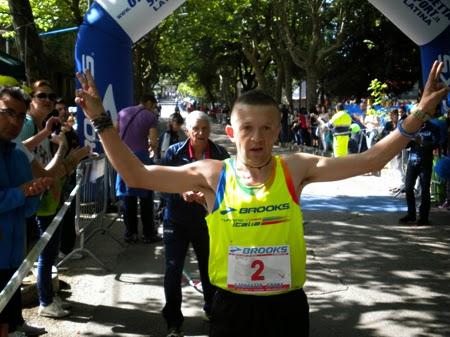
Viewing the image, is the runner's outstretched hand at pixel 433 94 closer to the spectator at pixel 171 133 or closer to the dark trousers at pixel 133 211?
the dark trousers at pixel 133 211

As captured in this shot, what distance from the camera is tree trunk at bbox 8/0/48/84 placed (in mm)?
9211

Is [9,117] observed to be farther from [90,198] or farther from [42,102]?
[90,198]

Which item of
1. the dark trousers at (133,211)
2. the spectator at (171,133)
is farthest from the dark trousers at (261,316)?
the spectator at (171,133)

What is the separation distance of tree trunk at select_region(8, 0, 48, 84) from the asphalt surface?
272cm

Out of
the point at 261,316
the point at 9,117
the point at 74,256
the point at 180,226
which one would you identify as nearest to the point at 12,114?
the point at 9,117

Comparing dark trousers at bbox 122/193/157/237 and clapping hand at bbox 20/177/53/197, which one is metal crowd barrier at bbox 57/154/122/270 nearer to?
dark trousers at bbox 122/193/157/237

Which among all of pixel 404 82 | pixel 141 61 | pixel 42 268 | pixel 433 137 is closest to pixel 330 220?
pixel 433 137

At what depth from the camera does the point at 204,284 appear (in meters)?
4.66

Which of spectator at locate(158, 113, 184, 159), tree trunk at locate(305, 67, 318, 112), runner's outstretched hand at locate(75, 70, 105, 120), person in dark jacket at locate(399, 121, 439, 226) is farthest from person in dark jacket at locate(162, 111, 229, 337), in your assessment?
tree trunk at locate(305, 67, 318, 112)

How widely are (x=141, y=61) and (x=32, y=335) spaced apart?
24566mm

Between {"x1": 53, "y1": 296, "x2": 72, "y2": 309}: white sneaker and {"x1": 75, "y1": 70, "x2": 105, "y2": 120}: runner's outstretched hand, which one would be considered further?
{"x1": 53, "y1": 296, "x2": 72, "y2": 309}: white sneaker

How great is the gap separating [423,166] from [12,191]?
7.20 metres

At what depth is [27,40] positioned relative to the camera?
9266 mm

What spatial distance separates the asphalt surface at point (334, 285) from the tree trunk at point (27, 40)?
8.93 feet
